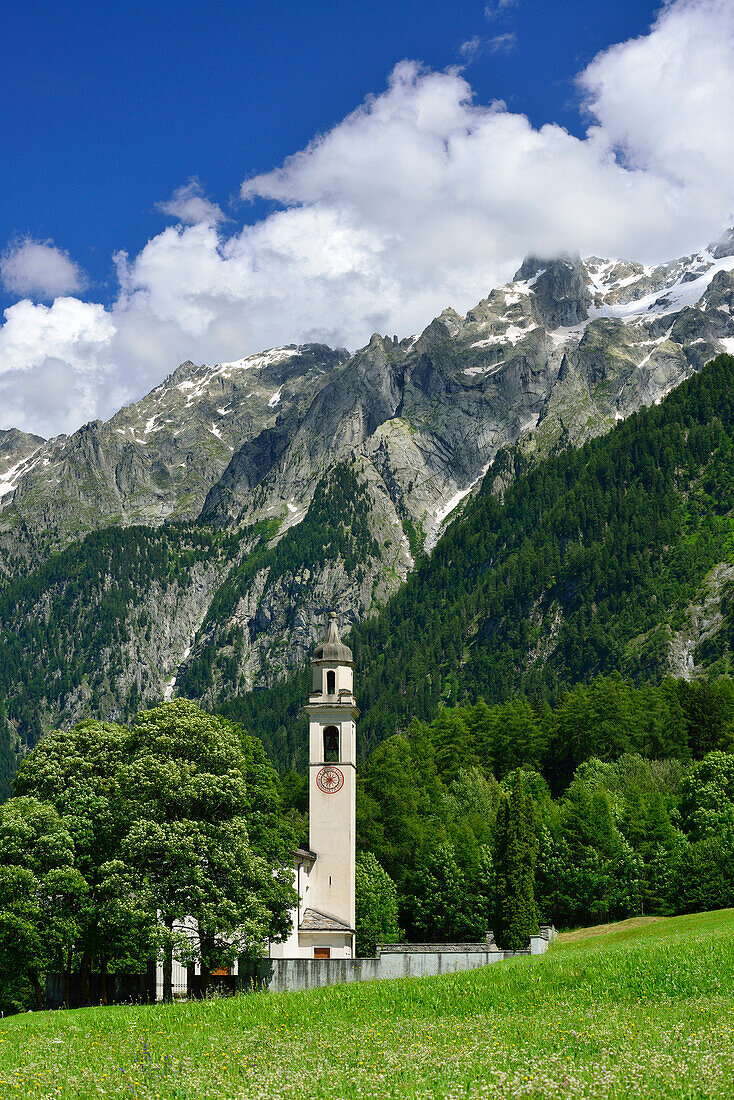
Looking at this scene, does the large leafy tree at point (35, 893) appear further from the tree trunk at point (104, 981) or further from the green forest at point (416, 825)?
the tree trunk at point (104, 981)

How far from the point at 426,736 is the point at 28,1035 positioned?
10902 cm

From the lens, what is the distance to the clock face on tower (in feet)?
267

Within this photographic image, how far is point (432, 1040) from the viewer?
27031mm

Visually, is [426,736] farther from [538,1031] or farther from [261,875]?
[538,1031]

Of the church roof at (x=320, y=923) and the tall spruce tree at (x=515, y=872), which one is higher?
the tall spruce tree at (x=515, y=872)

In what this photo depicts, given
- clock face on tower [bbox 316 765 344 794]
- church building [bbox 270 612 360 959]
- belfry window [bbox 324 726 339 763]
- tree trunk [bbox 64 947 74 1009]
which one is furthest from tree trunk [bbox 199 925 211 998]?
belfry window [bbox 324 726 339 763]

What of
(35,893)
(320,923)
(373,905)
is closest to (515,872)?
(373,905)

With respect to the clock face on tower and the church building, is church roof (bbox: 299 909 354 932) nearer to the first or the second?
the church building

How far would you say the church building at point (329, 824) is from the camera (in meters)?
76.3

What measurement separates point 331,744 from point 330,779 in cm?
251

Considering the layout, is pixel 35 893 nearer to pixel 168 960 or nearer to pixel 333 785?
pixel 168 960

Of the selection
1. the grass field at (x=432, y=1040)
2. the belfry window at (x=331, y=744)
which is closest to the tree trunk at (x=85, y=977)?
the grass field at (x=432, y=1040)

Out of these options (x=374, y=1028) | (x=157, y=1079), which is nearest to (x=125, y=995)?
(x=374, y=1028)

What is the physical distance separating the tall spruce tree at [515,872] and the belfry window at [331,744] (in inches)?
558
